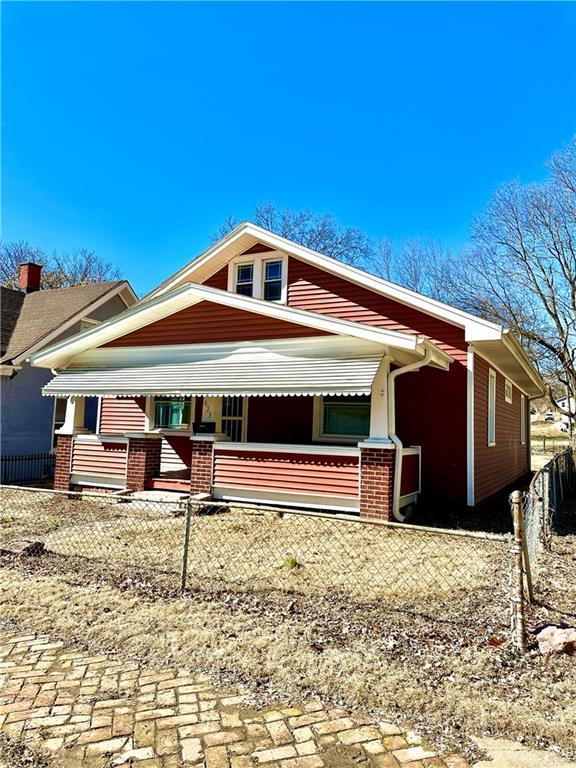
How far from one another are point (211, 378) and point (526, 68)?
376 inches

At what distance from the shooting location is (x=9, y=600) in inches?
192

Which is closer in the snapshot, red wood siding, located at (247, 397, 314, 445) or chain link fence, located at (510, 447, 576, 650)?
chain link fence, located at (510, 447, 576, 650)

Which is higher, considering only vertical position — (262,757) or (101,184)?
(101,184)

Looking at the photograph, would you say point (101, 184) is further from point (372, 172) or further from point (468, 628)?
point (468, 628)

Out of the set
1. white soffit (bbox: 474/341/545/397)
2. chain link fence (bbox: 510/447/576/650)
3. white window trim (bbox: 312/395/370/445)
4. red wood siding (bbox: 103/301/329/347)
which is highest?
red wood siding (bbox: 103/301/329/347)

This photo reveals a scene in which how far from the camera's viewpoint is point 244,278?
42.4ft

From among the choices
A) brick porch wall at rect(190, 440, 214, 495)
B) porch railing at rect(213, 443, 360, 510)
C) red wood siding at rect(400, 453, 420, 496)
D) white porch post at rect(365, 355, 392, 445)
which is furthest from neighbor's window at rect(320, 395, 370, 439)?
brick porch wall at rect(190, 440, 214, 495)

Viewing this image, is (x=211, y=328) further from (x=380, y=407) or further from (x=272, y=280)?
(x=380, y=407)

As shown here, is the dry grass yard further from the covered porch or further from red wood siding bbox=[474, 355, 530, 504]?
red wood siding bbox=[474, 355, 530, 504]

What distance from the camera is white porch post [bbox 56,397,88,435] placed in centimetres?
1184

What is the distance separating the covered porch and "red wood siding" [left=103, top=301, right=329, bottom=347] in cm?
24

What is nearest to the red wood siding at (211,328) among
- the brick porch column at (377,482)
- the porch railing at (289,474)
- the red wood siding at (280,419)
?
the red wood siding at (280,419)

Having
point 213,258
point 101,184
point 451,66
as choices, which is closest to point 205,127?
point 213,258

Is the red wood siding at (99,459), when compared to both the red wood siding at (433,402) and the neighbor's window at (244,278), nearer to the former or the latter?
the neighbor's window at (244,278)
